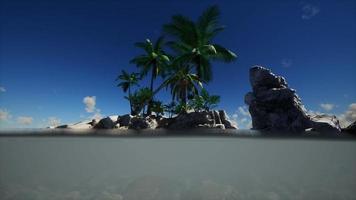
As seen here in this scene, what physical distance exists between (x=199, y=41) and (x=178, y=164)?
1088cm

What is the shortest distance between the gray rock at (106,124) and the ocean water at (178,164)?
0.96 meters

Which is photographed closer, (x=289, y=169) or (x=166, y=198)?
(x=166, y=198)

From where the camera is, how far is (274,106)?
802 inches

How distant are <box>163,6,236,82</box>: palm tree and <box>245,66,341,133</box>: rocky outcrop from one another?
3.52 meters

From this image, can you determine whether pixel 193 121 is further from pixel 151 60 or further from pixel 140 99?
pixel 151 60

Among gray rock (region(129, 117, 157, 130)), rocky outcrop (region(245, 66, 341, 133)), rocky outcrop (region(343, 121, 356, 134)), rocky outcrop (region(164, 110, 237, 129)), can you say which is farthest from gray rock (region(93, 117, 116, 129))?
rocky outcrop (region(343, 121, 356, 134))

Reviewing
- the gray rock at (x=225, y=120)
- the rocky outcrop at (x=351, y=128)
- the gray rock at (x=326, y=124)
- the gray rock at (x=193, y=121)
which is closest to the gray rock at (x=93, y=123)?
the gray rock at (x=193, y=121)

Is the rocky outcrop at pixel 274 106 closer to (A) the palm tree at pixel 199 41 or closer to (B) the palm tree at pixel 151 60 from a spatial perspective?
(A) the palm tree at pixel 199 41

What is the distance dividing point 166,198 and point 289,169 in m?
15.7

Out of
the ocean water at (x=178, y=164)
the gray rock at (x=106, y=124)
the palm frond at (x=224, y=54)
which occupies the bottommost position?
the ocean water at (x=178, y=164)

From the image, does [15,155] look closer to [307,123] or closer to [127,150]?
[127,150]

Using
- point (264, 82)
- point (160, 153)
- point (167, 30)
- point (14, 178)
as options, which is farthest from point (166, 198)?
point (14, 178)

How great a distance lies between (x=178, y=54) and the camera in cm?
2538

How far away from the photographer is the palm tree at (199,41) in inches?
928
